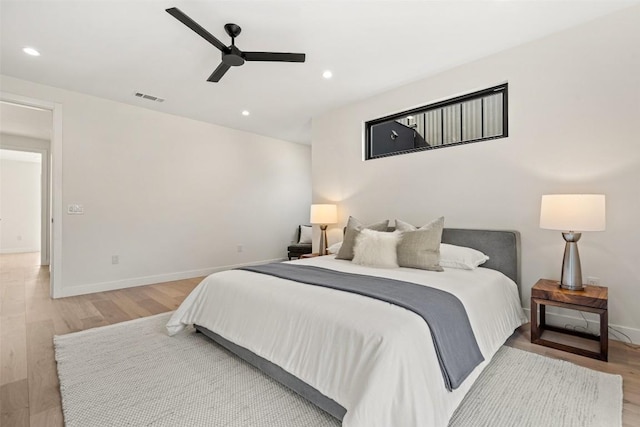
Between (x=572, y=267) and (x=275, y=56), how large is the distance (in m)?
2.89

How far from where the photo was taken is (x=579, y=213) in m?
2.14

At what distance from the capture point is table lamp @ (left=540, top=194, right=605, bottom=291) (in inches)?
83.5

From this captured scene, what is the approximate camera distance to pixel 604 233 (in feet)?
7.89

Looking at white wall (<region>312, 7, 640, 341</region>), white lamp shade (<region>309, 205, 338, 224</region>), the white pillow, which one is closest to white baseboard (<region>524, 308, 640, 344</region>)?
white wall (<region>312, 7, 640, 341</region>)

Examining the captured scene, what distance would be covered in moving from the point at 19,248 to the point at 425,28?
10576 mm

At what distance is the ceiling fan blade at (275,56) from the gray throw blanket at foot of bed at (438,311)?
178 cm

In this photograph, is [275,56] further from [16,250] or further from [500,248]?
[16,250]

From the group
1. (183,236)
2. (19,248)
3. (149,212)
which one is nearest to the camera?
(149,212)

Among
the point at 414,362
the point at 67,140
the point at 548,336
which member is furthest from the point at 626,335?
the point at 67,140

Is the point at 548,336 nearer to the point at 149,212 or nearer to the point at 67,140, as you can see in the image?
the point at 149,212

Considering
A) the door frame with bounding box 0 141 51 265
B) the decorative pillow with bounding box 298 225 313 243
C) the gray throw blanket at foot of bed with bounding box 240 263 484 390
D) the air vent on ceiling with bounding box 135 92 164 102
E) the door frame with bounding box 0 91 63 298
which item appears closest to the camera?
the gray throw blanket at foot of bed with bounding box 240 263 484 390

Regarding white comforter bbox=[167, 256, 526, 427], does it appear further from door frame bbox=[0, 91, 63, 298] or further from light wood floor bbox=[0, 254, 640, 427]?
door frame bbox=[0, 91, 63, 298]

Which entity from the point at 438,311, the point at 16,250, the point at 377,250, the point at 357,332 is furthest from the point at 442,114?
the point at 16,250

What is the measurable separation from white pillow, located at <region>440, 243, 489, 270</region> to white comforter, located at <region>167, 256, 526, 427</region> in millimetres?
131
